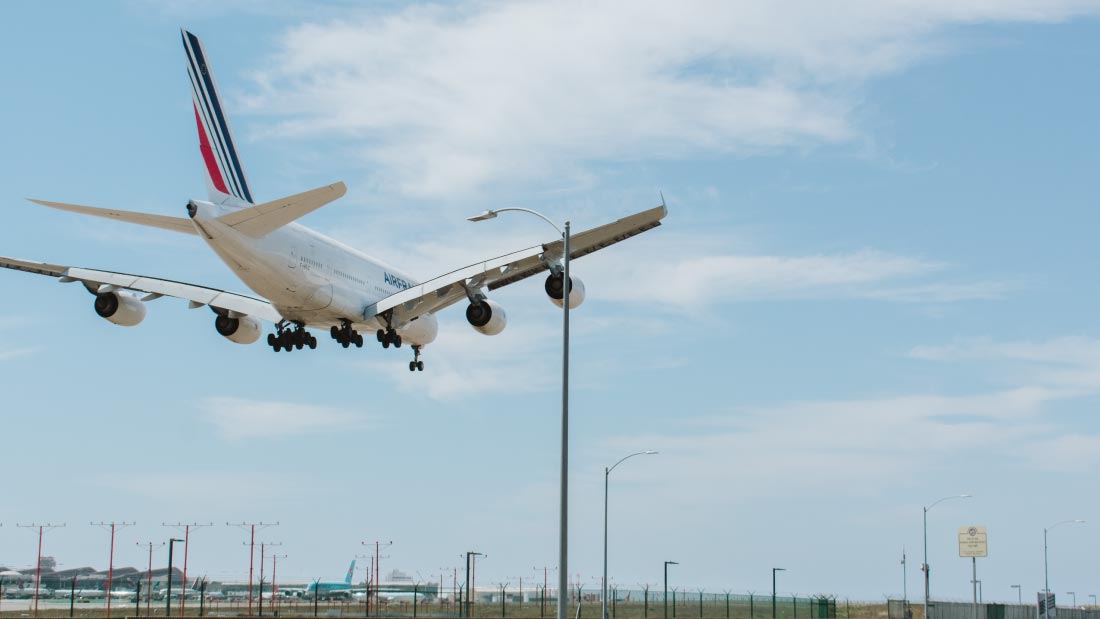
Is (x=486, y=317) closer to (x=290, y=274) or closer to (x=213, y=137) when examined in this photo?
(x=290, y=274)

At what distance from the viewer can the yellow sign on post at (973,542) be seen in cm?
8938

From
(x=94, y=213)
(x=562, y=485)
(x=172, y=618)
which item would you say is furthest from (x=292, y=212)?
(x=172, y=618)

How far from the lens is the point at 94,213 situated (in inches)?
1442

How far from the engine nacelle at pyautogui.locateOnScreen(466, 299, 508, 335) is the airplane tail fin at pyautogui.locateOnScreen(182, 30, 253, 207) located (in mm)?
8667

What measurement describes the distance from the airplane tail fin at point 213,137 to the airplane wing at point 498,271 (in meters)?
6.58

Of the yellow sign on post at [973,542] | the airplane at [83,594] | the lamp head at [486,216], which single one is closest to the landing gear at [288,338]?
the lamp head at [486,216]

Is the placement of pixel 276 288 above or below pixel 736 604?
above

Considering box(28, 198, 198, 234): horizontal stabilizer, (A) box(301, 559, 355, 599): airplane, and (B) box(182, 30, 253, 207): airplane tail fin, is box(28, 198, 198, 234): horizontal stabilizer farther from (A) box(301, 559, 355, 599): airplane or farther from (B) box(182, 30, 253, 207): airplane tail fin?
(A) box(301, 559, 355, 599): airplane

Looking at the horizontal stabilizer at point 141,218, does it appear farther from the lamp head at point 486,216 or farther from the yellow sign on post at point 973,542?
the yellow sign on post at point 973,542

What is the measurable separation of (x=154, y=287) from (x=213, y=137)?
22.5 ft

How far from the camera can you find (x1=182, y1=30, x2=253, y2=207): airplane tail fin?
4150 centimetres

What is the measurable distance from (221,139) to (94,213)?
733 centimetres

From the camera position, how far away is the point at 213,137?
42.8 m

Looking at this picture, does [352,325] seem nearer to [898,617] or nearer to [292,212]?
[292,212]
